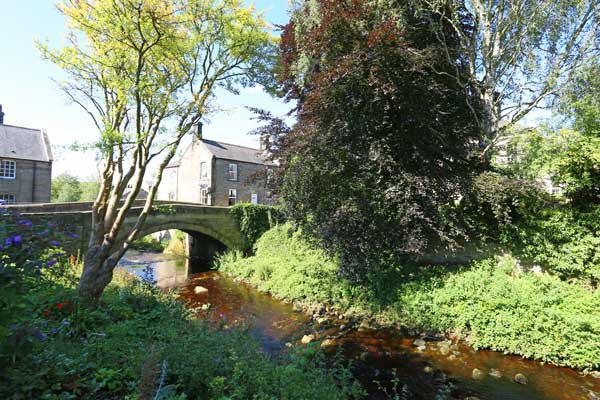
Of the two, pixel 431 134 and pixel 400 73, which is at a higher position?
pixel 400 73

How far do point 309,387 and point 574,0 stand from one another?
12563mm

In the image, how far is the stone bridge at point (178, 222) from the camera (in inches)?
447

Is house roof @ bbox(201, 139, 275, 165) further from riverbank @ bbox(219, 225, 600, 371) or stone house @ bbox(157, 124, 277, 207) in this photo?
riverbank @ bbox(219, 225, 600, 371)

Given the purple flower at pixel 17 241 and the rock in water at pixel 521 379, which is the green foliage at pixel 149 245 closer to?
the purple flower at pixel 17 241

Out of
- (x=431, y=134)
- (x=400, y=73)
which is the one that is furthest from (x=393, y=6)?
(x=431, y=134)

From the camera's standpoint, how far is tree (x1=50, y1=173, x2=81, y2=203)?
1468 inches

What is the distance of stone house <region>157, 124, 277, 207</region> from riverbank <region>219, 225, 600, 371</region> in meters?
16.5

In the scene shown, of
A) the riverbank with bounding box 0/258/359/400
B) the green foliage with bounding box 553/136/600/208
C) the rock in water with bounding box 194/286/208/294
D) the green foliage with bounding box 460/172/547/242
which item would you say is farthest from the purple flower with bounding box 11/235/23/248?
the rock in water with bounding box 194/286/208/294

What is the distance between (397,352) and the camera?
7688mm

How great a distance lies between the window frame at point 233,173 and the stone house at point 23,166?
13634mm

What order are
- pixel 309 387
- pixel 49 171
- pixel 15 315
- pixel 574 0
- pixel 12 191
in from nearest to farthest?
1. pixel 15 315
2. pixel 309 387
3. pixel 574 0
4. pixel 12 191
5. pixel 49 171

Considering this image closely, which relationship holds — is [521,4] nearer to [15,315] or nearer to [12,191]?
[15,315]

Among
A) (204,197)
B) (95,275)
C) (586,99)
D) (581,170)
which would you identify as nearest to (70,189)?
(204,197)

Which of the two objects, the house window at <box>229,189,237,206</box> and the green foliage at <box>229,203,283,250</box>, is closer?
the green foliage at <box>229,203,283,250</box>
